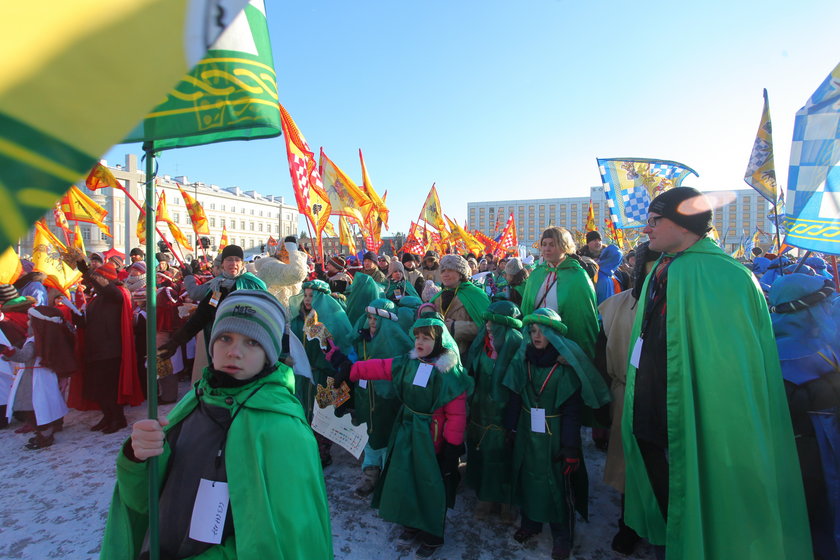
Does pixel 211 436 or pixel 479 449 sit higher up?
pixel 211 436

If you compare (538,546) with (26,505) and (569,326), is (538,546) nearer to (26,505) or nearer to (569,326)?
(569,326)

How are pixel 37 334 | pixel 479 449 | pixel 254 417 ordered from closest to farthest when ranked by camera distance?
pixel 254 417, pixel 479 449, pixel 37 334

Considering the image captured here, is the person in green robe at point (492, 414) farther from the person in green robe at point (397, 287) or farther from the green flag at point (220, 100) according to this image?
the green flag at point (220, 100)

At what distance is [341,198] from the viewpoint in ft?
33.7

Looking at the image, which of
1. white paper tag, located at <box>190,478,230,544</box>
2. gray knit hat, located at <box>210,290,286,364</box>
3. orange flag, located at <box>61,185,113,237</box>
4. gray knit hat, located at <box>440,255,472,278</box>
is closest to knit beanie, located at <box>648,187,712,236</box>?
gray knit hat, located at <box>210,290,286,364</box>

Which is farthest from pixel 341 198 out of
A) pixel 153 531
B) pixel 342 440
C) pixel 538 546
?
pixel 153 531

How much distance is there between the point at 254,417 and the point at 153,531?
0.48 meters

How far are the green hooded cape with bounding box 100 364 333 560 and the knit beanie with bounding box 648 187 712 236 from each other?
2.29m

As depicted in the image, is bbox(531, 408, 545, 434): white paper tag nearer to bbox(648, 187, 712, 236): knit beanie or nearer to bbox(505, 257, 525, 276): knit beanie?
bbox(648, 187, 712, 236): knit beanie

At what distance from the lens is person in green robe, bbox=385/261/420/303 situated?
6523 mm

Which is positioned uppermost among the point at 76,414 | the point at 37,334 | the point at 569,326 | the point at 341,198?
the point at 341,198

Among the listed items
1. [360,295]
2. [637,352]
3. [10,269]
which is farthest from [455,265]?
[10,269]

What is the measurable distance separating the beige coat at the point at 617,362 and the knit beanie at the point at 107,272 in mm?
5885

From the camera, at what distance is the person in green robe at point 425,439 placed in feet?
10.5
